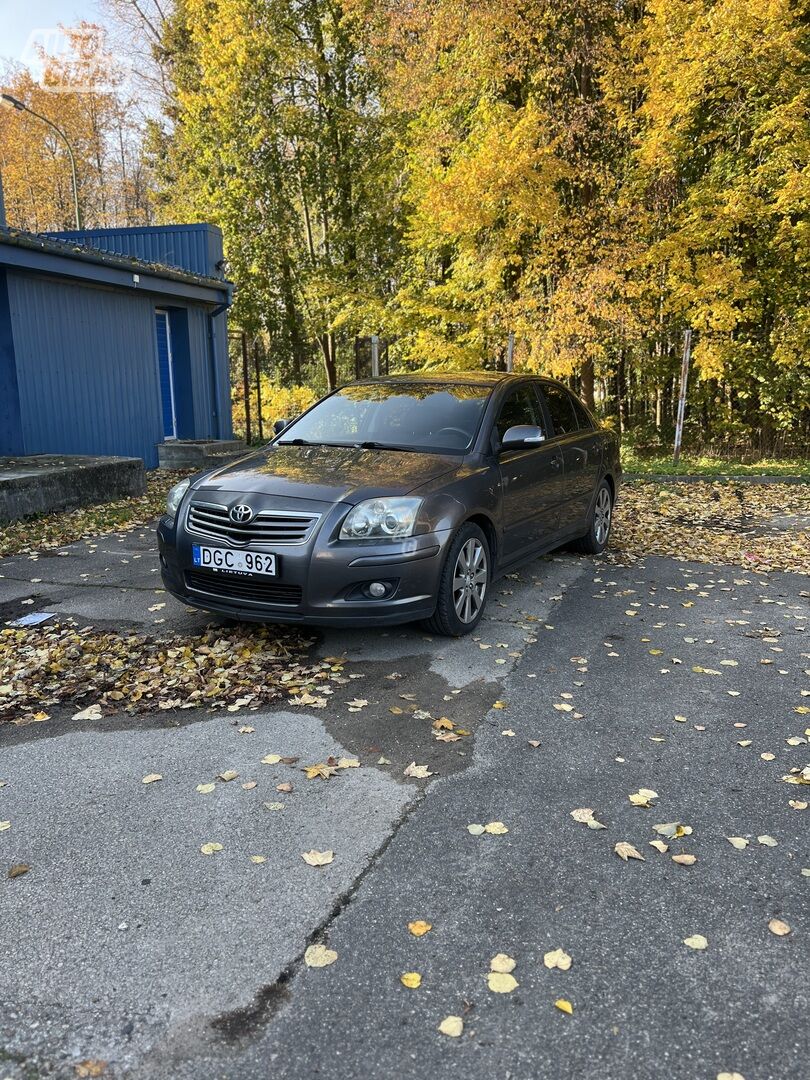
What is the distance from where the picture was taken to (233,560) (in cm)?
439

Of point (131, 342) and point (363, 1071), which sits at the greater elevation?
point (131, 342)

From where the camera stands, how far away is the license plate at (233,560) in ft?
14.0

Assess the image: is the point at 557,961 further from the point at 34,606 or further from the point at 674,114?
the point at 674,114

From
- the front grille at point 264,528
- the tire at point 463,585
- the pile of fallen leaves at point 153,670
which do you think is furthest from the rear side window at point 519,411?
the pile of fallen leaves at point 153,670

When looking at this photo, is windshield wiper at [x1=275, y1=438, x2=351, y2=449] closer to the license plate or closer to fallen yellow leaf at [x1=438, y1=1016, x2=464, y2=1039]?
the license plate

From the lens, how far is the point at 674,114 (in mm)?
13016

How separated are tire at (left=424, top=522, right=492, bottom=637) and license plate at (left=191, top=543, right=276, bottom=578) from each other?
38.7 inches

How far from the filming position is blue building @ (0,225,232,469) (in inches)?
416

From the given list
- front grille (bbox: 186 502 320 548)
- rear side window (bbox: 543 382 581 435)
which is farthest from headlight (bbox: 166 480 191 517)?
rear side window (bbox: 543 382 581 435)

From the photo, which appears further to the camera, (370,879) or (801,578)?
(801,578)

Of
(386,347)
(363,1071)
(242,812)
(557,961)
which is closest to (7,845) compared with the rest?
(242,812)

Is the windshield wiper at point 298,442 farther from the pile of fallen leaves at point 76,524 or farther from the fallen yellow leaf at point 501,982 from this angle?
the fallen yellow leaf at point 501,982

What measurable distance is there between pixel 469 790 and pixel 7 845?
1.68 m

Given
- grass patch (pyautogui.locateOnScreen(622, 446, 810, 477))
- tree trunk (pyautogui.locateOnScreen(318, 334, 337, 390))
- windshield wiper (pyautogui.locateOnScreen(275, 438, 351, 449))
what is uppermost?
tree trunk (pyautogui.locateOnScreen(318, 334, 337, 390))
